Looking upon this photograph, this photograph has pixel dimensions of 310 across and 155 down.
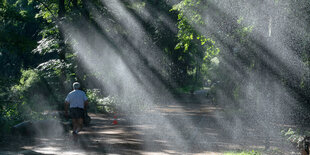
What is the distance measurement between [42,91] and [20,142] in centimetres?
1191

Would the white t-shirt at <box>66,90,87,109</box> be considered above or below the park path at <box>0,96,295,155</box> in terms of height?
above

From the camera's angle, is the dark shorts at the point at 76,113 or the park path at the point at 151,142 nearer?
the park path at the point at 151,142

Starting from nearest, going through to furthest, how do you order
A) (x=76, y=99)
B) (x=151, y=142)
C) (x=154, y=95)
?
(x=76, y=99), (x=151, y=142), (x=154, y=95)

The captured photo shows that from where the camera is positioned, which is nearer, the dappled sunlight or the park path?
the park path

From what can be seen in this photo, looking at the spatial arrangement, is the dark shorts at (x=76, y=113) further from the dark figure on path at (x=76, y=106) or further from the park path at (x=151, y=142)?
the park path at (x=151, y=142)

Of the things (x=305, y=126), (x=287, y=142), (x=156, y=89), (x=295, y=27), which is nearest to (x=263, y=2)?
(x=295, y=27)

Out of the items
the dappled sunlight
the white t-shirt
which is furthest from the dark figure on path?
the dappled sunlight

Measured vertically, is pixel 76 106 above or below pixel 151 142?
above

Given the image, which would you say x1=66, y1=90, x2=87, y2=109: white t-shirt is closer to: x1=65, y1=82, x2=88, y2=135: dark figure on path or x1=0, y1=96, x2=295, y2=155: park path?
x1=65, y1=82, x2=88, y2=135: dark figure on path

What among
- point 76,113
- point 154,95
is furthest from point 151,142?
point 154,95

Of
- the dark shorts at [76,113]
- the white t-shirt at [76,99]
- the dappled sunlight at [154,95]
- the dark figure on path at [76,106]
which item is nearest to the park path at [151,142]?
the dappled sunlight at [154,95]

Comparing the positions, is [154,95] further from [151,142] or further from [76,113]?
Answer: [76,113]

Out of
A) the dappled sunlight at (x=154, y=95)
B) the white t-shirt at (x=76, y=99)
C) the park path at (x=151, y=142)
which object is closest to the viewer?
the park path at (x=151, y=142)

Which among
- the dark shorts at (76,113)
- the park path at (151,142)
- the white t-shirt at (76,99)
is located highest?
the white t-shirt at (76,99)
